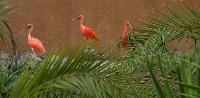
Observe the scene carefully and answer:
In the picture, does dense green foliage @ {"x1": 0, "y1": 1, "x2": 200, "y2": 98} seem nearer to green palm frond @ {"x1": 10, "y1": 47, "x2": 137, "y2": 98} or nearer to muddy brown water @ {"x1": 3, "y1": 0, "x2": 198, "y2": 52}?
green palm frond @ {"x1": 10, "y1": 47, "x2": 137, "y2": 98}

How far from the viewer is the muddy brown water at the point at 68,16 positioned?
9.87 metres

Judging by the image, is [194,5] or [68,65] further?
[194,5]

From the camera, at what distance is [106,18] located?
392 inches

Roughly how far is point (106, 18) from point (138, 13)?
0.51m

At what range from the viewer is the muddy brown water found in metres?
9.87

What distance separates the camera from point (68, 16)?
10.1 metres

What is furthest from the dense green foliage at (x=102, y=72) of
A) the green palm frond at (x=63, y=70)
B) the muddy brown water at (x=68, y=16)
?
the muddy brown water at (x=68, y=16)

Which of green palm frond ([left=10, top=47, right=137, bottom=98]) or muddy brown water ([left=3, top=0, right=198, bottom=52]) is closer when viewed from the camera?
green palm frond ([left=10, top=47, right=137, bottom=98])

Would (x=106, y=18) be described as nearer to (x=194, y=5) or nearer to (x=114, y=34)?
(x=114, y=34)

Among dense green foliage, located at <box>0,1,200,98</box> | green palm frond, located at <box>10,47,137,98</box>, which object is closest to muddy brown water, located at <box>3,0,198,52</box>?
dense green foliage, located at <box>0,1,200,98</box>

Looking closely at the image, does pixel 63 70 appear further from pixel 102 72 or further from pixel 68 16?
pixel 68 16

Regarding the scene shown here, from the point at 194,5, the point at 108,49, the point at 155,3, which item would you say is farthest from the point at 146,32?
the point at 155,3

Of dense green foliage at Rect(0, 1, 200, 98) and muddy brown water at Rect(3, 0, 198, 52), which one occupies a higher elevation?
muddy brown water at Rect(3, 0, 198, 52)

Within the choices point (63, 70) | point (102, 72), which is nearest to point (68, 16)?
point (102, 72)
